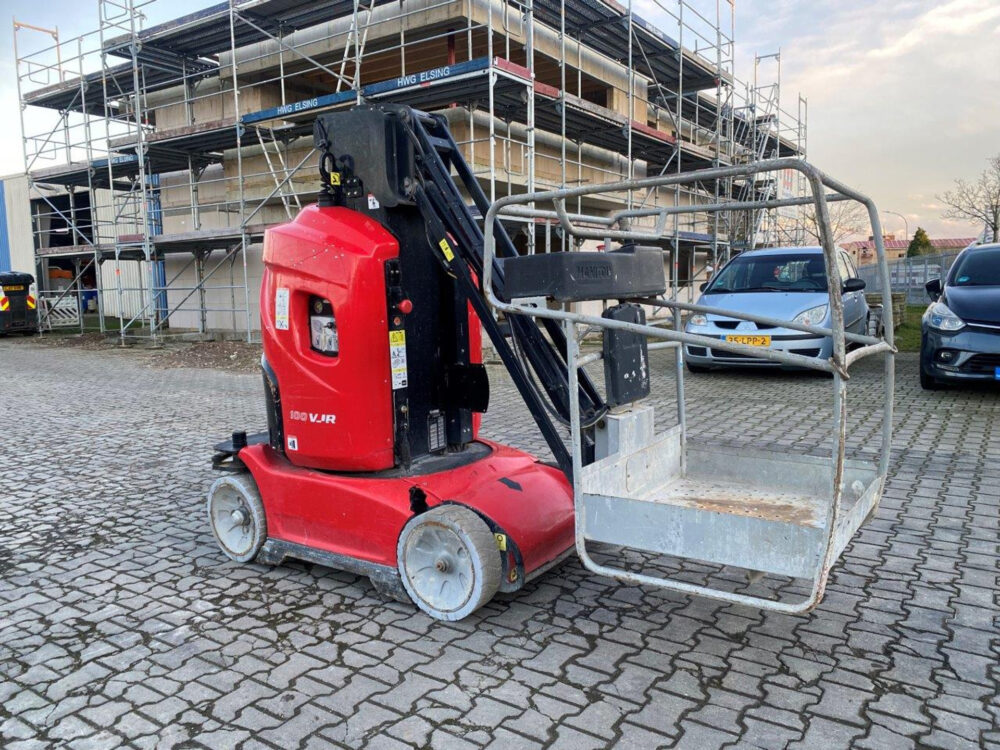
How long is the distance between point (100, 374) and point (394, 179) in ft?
36.9

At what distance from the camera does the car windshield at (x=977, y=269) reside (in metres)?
8.65

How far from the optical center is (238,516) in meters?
4.01

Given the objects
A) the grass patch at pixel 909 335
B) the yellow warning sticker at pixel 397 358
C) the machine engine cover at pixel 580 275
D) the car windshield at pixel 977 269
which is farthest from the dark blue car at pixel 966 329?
the yellow warning sticker at pixel 397 358

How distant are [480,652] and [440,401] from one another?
1.31m

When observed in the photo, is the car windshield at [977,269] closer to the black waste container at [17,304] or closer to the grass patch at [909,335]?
the grass patch at [909,335]

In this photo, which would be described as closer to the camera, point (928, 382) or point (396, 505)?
point (396, 505)

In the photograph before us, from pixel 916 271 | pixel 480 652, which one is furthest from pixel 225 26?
pixel 916 271

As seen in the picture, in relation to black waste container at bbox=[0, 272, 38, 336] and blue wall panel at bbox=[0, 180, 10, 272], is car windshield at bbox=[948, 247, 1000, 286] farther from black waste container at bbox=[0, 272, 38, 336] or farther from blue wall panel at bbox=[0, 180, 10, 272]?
blue wall panel at bbox=[0, 180, 10, 272]

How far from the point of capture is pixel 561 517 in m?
3.66

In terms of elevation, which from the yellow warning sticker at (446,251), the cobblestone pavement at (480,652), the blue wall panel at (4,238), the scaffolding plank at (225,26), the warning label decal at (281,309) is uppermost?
the scaffolding plank at (225,26)

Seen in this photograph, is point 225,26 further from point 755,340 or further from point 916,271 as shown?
point 916,271

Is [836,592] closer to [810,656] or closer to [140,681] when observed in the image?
[810,656]

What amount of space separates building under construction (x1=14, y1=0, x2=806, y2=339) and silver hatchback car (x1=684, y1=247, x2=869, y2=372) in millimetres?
2821

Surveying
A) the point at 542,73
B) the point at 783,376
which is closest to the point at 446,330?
the point at 783,376
